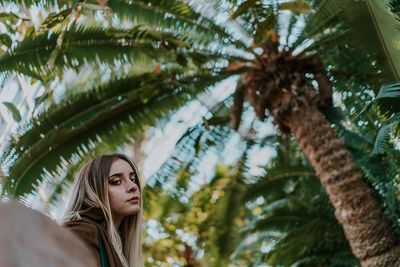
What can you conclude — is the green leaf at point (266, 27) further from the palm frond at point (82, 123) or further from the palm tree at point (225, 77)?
the palm frond at point (82, 123)

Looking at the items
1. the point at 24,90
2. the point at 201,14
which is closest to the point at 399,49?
the point at 201,14

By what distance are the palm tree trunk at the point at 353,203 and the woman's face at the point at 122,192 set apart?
5301mm

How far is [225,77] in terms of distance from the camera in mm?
10023

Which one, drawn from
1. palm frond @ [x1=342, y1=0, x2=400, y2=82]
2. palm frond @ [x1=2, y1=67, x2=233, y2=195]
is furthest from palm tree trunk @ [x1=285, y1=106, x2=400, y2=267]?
palm frond @ [x1=2, y1=67, x2=233, y2=195]

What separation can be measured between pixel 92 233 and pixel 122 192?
1.43 feet

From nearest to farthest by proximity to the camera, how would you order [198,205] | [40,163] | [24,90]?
[40,163]
[198,205]
[24,90]

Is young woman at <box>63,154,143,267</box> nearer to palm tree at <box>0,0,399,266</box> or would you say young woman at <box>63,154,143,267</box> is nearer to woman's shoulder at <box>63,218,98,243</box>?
woman's shoulder at <box>63,218,98,243</box>

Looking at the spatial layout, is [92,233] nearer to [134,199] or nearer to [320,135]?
[134,199]

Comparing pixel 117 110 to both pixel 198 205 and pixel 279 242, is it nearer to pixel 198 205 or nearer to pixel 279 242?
pixel 279 242

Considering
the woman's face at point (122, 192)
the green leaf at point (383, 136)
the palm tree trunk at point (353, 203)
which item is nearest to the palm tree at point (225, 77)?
the palm tree trunk at point (353, 203)

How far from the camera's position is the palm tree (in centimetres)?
823

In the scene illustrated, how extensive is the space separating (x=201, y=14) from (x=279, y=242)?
5.06m

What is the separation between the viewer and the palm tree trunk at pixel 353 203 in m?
8.06

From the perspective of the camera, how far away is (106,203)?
3.08 m
